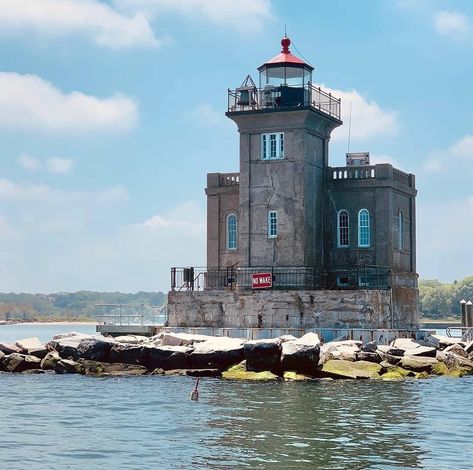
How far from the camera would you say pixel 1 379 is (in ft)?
111

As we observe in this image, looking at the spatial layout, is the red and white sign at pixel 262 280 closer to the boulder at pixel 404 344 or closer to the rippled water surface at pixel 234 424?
the boulder at pixel 404 344

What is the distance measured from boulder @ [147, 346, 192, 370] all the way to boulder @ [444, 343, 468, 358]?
375 inches

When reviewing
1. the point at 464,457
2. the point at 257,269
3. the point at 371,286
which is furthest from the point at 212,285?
the point at 464,457

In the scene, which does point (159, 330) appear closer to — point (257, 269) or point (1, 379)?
point (257, 269)

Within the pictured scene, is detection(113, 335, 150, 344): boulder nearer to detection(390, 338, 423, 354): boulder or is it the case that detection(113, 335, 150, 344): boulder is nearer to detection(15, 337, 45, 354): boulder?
detection(15, 337, 45, 354): boulder

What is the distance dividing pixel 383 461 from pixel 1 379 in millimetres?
17715

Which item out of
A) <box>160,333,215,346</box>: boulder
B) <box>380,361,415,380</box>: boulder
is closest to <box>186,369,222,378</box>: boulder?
<box>160,333,215,346</box>: boulder

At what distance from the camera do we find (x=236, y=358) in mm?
33531

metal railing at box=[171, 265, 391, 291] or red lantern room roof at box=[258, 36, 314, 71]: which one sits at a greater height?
red lantern room roof at box=[258, 36, 314, 71]

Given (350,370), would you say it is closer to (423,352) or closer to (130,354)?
(423,352)

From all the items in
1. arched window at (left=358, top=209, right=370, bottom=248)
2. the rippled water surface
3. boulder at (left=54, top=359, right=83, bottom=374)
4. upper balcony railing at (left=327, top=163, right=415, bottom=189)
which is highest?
upper balcony railing at (left=327, top=163, right=415, bottom=189)

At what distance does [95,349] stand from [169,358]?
8.82ft

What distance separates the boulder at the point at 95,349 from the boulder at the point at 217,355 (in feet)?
9.87

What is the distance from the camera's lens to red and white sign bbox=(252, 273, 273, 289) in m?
39.4
